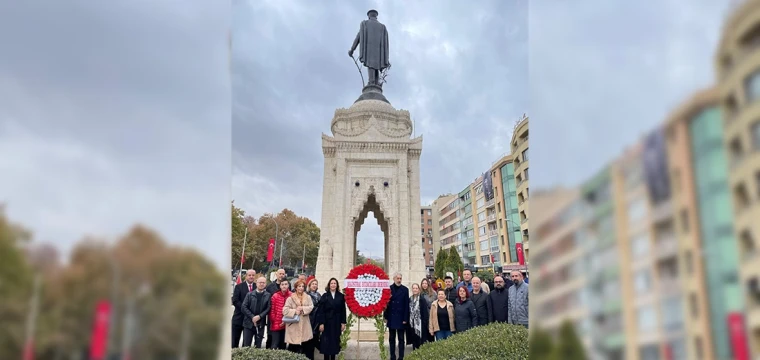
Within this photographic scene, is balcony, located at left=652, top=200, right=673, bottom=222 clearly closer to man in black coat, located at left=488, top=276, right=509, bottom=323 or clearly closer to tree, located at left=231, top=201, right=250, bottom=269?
man in black coat, located at left=488, top=276, right=509, bottom=323

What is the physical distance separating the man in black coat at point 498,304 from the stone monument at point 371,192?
7772mm

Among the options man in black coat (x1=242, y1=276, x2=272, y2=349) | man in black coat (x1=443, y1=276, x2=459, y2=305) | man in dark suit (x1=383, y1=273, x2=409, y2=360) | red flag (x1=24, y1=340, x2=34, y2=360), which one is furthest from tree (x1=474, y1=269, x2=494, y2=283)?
red flag (x1=24, y1=340, x2=34, y2=360)

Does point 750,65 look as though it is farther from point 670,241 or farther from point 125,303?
point 125,303

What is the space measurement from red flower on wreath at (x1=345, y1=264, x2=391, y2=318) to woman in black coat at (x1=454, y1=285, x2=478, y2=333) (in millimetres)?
1550

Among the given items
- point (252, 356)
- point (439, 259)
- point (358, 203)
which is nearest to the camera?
point (252, 356)

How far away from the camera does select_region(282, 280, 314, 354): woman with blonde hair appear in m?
7.74

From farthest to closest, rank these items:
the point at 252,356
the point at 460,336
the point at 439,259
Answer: the point at 439,259 < the point at 460,336 < the point at 252,356

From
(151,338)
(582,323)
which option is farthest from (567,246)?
(151,338)

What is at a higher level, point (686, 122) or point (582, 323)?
point (686, 122)

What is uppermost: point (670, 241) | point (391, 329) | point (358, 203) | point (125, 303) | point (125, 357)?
point (358, 203)

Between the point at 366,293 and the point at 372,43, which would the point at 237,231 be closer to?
the point at 372,43

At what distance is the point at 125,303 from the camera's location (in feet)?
3.97

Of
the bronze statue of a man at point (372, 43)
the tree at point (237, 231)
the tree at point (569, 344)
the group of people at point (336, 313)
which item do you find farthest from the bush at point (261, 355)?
the tree at point (237, 231)

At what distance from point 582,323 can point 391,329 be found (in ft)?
27.3
